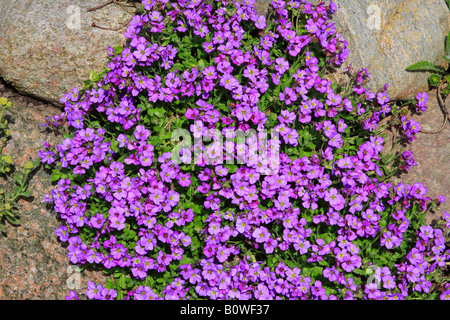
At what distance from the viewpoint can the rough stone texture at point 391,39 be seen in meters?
4.96

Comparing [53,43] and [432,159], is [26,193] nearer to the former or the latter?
[53,43]

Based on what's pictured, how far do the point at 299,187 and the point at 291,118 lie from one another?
2.49ft

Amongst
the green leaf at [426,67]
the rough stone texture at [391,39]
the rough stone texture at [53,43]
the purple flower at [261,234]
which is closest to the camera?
the purple flower at [261,234]

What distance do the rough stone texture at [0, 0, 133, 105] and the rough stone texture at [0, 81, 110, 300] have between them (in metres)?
0.65

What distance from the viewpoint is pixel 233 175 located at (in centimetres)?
437

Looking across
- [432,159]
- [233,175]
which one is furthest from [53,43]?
[432,159]

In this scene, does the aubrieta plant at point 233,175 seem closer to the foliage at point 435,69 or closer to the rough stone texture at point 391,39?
the rough stone texture at point 391,39

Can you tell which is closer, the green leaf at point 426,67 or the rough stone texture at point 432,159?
the rough stone texture at point 432,159

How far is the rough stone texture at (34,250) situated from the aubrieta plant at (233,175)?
18 cm

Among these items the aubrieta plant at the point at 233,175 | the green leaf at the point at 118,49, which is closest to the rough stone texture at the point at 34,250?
the aubrieta plant at the point at 233,175

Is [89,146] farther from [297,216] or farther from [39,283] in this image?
[297,216]

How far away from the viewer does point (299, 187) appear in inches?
177

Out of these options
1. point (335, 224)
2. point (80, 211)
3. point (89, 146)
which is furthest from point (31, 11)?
point (335, 224)

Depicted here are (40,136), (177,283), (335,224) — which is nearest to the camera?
(177,283)
